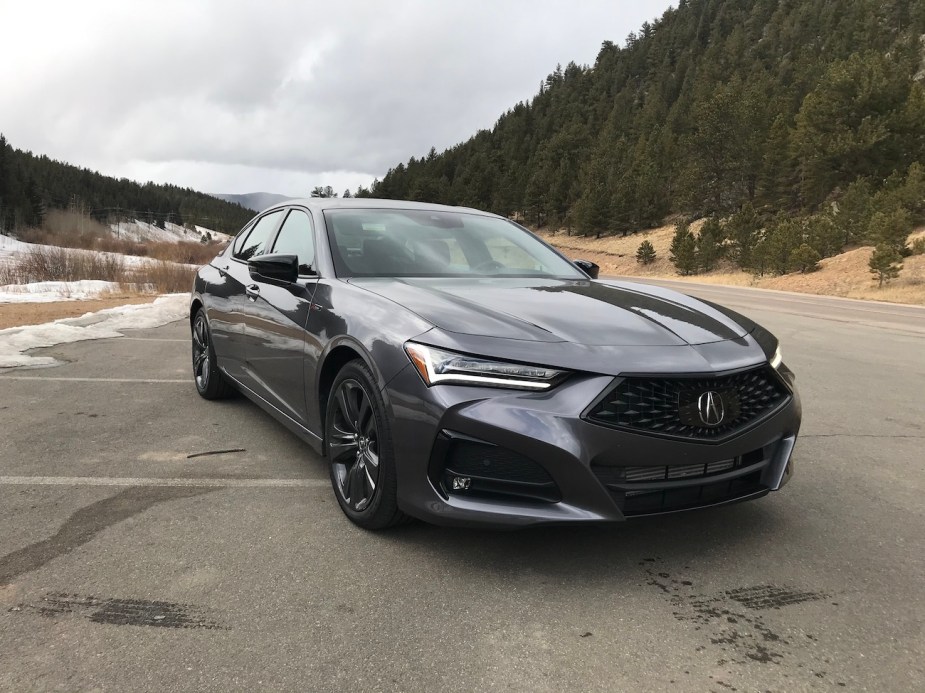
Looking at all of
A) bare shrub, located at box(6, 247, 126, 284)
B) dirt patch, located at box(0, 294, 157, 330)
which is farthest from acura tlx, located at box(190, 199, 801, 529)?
bare shrub, located at box(6, 247, 126, 284)

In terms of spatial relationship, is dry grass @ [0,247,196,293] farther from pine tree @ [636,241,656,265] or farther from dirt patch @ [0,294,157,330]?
pine tree @ [636,241,656,265]

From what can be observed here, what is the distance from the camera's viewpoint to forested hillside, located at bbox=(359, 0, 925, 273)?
1624 inches

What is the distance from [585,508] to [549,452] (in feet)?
0.86

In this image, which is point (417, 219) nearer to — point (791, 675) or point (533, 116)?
point (791, 675)

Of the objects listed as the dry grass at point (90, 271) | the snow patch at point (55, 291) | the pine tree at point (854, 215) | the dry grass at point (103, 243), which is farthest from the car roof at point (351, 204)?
the pine tree at point (854, 215)

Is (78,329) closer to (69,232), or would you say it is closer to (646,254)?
(646,254)

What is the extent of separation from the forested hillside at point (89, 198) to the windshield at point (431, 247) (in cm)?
8865

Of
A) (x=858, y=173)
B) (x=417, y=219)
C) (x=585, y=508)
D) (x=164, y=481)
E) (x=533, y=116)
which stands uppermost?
(x=533, y=116)

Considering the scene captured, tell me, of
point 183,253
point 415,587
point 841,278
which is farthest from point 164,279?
point 841,278

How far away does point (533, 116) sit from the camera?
122750mm

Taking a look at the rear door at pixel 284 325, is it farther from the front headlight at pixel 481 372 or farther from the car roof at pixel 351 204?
the front headlight at pixel 481 372

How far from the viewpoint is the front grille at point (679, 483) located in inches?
Answer: 101

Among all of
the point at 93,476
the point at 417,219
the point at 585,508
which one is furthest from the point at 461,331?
the point at 93,476

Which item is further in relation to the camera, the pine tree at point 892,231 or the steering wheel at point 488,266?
the pine tree at point 892,231
